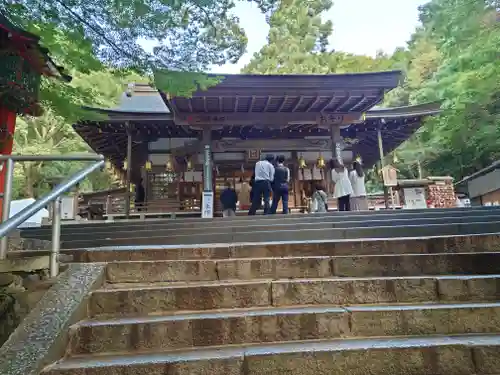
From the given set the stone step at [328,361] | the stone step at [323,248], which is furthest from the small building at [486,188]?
the stone step at [328,361]

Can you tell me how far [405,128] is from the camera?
12844 mm

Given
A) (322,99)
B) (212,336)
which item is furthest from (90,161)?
(322,99)

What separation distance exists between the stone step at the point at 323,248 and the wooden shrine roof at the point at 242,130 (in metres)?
8.11

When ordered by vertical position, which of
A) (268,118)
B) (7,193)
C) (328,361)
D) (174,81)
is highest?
(268,118)

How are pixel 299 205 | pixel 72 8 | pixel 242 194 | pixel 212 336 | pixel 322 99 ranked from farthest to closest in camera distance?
pixel 299 205 < pixel 242 194 < pixel 322 99 < pixel 72 8 < pixel 212 336

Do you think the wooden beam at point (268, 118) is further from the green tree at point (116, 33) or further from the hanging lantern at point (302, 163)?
the green tree at point (116, 33)

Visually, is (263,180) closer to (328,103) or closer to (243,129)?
(328,103)

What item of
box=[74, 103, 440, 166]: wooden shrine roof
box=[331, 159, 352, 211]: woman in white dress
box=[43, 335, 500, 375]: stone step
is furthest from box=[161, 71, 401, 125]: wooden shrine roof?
box=[43, 335, 500, 375]: stone step

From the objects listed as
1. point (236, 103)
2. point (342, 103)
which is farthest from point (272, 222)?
point (342, 103)

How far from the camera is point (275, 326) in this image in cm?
232

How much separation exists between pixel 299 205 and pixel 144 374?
12.0 metres

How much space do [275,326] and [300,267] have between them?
2.65ft

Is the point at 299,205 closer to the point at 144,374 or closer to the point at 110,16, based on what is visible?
the point at 110,16

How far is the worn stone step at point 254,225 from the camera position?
16.6 feet
